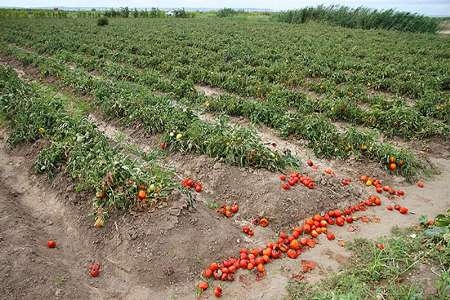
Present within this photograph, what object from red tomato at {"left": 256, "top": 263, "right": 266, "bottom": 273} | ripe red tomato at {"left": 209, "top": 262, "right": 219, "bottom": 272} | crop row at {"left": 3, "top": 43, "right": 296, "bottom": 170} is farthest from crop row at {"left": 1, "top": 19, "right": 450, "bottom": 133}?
ripe red tomato at {"left": 209, "top": 262, "right": 219, "bottom": 272}

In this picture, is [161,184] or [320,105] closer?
[161,184]

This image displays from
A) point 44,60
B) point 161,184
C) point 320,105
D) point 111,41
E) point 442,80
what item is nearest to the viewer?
point 161,184

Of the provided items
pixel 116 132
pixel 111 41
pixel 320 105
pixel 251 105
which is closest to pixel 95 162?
pixel 116 132

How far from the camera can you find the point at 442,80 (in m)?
11.1

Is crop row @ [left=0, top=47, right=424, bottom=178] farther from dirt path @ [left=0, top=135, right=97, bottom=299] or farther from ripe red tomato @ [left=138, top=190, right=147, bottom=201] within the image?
dirt path @ [left=0, top=135, right=97, bottom=299]

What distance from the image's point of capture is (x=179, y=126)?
7.20 m

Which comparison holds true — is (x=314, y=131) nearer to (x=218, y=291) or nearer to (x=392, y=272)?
(x=392, y=272)

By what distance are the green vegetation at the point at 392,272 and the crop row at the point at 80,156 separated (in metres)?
2.23

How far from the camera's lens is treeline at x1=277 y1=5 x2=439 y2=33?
28.2 metres

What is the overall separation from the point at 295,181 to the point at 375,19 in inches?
1082

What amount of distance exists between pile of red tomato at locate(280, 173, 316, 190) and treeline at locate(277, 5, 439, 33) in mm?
26884

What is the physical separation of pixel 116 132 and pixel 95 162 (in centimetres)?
271

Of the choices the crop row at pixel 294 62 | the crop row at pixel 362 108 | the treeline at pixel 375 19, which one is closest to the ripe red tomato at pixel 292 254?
the crop row at pixel 362 108

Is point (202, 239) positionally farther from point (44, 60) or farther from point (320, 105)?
point (44, 60)
